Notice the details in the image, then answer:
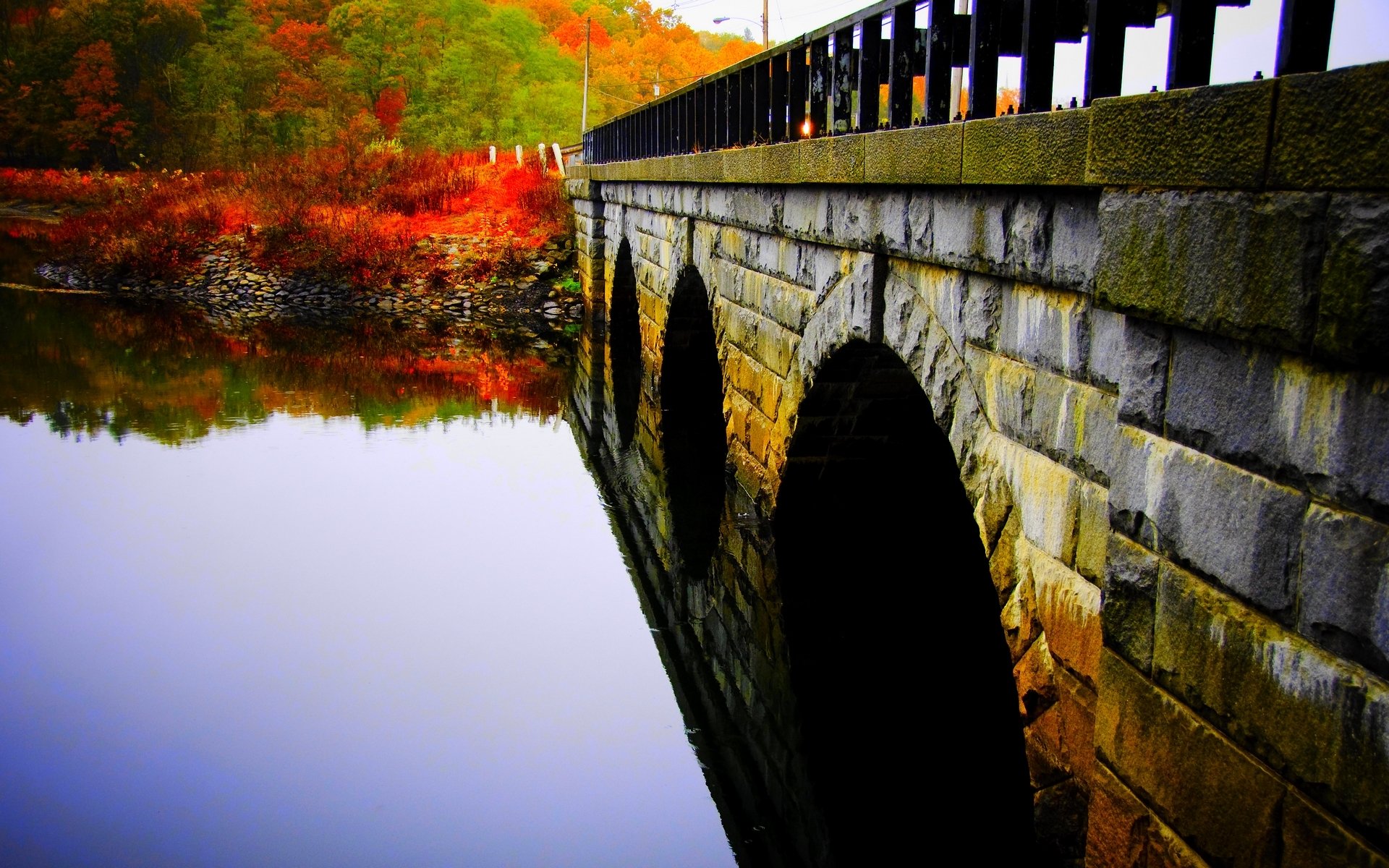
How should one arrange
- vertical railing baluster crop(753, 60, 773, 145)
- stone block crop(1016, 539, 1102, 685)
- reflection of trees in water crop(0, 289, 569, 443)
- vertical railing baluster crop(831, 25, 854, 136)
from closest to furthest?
stone block crop(1016, 539, 1102, 685)
vertical railing baluster crop(831, 25, 854, 136)
vertical railing baluster crop(753, 60, 773, 145)
reflection of trees in water crop(0, 289, 569, 443)

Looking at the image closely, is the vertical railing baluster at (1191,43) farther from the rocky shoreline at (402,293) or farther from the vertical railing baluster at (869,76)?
the rocky shoreline at (402,293)

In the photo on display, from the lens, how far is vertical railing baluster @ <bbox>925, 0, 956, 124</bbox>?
5.21 m

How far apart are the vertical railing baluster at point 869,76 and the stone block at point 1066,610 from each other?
2.82 metres

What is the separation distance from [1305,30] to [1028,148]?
4.07 ft

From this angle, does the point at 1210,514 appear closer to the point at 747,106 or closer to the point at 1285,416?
the point at 1285,416

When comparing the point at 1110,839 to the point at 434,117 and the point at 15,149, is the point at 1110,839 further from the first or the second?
the point at 15,149

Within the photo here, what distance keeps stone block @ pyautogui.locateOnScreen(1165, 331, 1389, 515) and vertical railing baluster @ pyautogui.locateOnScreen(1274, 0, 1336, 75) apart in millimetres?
716

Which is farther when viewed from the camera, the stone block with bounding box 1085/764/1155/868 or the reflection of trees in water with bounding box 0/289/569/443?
the reflection of trees in water with bounding box 0/289/569/443

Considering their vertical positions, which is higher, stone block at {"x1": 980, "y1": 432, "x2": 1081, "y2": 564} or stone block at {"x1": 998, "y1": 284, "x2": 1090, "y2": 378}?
stone block at {"x1": 998, "y1": 284, "x2": 1090, "y2": 378}

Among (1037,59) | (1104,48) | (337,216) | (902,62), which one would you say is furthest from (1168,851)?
(337,216)

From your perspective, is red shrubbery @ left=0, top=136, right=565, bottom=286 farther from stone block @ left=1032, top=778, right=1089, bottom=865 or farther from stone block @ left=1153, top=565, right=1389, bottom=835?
stone block @ left=1153, top=565, right=1389, bottom=835

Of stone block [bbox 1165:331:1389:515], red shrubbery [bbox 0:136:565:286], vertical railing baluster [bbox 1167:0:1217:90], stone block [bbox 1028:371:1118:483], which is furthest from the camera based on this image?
red shrubbery [bbox 0:136:565:286]

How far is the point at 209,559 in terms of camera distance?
9.97m

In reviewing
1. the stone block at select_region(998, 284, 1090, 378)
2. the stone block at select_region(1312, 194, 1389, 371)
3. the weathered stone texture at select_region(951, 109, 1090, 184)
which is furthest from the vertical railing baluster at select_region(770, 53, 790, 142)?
A: the stone block at select_region(1312, 194, 1389, 371)
